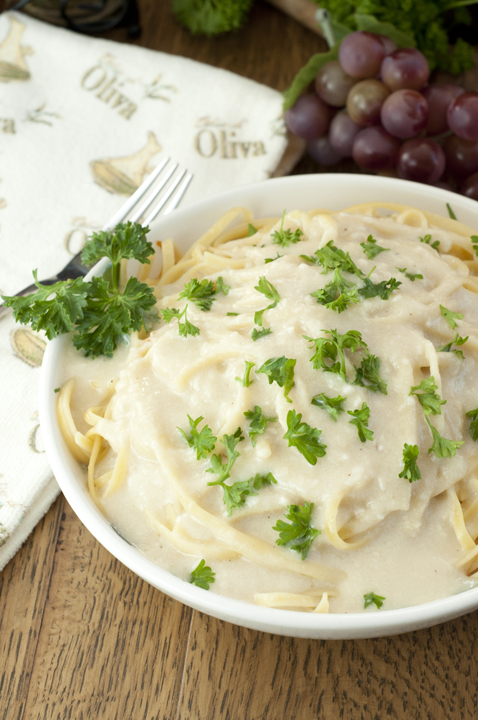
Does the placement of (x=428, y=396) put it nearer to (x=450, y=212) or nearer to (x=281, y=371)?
(x=281, y=371)

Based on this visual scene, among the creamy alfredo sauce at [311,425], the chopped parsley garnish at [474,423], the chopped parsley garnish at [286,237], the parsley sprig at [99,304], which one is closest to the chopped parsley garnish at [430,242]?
the creamy alfredo sauce at [311,425]

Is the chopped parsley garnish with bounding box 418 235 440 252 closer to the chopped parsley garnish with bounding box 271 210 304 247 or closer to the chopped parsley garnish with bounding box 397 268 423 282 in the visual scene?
the chopped parsley garnish with bounding box 397 268 423 282

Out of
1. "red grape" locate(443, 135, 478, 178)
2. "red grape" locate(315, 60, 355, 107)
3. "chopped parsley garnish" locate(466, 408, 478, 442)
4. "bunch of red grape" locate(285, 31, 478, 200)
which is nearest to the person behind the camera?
"chopped parsley garnish" locate(466, 408, 478, 442)

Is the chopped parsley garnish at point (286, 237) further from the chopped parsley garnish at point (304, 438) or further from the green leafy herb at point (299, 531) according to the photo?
the green leafy herb at point (299, 531)

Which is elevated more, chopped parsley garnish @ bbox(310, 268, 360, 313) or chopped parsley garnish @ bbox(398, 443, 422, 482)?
chopped parsley garnish @ bbox(310, 268, 360, 313)

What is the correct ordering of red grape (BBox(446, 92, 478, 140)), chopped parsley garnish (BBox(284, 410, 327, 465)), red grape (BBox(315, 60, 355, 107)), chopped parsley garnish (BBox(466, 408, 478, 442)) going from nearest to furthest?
chopped parsley garnish (BBox(284, 410, 327, 465)), chopped parsley garnish (BBox(466, 408, 478, 442)), red grape (BBox(446, 92, 478, 140)), red grape (BBox(315, 60, 355, 107))

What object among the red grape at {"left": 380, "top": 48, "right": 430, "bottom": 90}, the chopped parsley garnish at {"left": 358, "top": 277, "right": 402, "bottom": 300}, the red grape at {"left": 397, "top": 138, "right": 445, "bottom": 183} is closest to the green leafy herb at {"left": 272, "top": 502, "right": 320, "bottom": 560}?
the chopped parsley garnish at {"left": 358, "top": 277, "right": 402, "bottom": 300}

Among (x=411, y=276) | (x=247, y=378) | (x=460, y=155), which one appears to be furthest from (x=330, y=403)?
(x=460, y=155)

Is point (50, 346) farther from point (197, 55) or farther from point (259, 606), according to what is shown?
point (197, 55)
